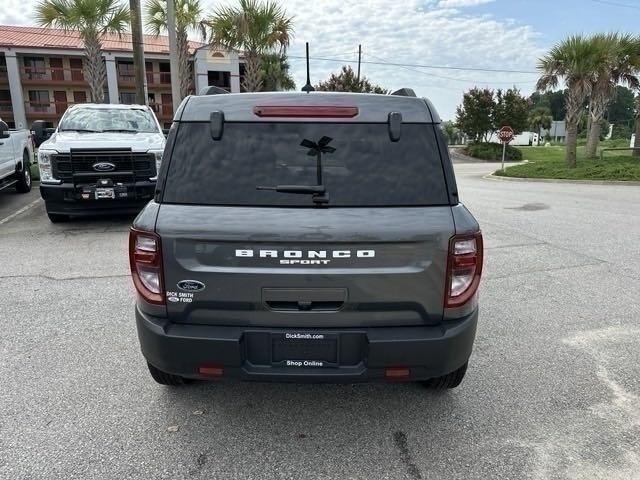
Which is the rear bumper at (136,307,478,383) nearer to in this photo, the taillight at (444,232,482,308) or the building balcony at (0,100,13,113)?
the taillight at (444,232,482,308)

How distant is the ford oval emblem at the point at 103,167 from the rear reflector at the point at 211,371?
6.36m

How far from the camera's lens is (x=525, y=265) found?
6.55 meters

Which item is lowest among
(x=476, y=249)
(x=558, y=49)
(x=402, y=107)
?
(x=476, y=249)

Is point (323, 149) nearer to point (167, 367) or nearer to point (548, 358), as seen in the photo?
point (167, 367)

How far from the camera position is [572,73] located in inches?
860

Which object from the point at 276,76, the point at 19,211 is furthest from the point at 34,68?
the point at 19,211

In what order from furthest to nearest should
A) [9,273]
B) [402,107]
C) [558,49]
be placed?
[558,49] < [9,273] < [402,107]

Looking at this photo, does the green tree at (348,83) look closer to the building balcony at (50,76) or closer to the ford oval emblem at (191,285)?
the building balcony at (50,76)

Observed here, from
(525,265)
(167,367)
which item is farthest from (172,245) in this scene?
(525,265)

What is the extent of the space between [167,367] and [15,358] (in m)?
1.88

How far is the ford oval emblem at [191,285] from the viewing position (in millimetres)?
2545

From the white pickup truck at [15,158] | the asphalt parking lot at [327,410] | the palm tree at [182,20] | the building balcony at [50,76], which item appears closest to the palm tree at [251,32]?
the palm tree at [182,20]

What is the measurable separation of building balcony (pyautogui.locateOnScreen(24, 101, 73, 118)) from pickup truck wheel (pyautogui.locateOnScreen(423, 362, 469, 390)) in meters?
44.7

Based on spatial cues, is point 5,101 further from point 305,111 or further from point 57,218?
point 305,111
